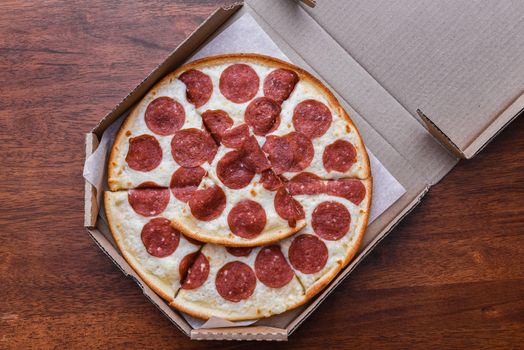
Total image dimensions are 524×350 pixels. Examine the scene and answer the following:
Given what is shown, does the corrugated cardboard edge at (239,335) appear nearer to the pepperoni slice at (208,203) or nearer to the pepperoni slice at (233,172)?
the pepperoni slice at (208,203)

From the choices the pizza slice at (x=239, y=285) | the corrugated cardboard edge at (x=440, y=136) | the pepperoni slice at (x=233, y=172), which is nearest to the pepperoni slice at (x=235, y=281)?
the pizza slice at (x=239, y=285)

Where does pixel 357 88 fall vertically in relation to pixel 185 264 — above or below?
above

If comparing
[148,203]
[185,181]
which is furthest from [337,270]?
[148,203]

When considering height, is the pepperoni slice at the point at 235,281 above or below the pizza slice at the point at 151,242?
above

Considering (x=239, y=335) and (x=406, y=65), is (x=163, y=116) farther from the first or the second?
(x=406, y=65)

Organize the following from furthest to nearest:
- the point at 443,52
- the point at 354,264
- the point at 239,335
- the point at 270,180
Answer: the point at 443,52, the point at 270,180, the point at 354,264, the point at 239,335

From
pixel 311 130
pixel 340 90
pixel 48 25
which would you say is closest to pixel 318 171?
pixel 311 130
